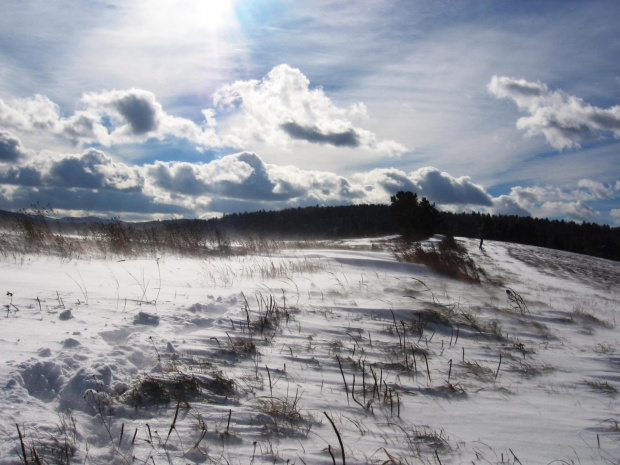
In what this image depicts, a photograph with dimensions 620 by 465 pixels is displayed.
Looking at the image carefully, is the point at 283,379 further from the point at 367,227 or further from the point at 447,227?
the point at 447,227

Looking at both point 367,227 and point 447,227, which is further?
point 447,227

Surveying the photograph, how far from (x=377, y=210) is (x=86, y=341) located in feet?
318

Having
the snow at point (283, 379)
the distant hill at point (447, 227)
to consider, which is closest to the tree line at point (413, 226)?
the distant hill at point (447, 227)

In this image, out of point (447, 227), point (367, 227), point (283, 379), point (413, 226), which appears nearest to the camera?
point (283, 379)

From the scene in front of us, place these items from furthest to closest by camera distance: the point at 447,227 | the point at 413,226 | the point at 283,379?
the point at 447,227 < the point at 413,226 < the point at 283,379

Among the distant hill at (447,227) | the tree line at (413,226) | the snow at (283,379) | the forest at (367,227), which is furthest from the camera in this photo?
the distant hill at (447,227)

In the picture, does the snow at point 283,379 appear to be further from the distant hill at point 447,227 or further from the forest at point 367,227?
the distant hill at point 447,227

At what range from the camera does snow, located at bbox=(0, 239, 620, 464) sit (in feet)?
5.44

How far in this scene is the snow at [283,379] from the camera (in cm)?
166

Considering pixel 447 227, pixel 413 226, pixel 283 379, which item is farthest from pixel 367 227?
pixel 283 379

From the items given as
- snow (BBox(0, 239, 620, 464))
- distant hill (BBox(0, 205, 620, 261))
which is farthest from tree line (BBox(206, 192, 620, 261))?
snow (BBox(0, 239, 620, 464))

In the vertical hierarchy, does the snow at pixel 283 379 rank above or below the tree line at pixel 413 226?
below

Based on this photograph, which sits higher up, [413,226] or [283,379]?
[413,226]

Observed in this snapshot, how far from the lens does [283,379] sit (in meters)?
2.37
